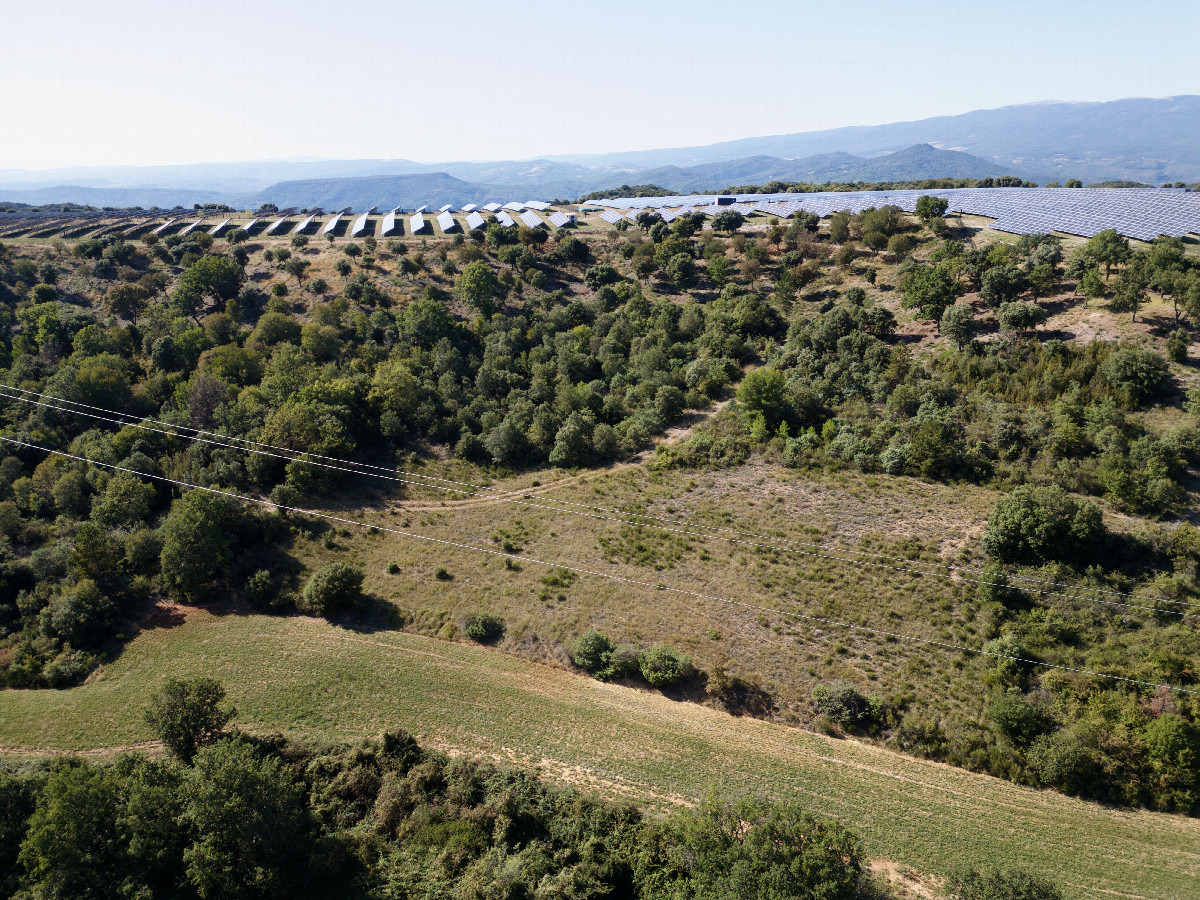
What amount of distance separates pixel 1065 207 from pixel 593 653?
244 ft

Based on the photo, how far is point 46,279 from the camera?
79000 millimetres

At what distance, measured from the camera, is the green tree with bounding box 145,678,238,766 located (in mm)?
26391

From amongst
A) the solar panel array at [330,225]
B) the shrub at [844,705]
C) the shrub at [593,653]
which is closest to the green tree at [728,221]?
the solar panel array at [330,225]

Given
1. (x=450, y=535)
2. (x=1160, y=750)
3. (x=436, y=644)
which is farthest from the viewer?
(x=450, y=535)

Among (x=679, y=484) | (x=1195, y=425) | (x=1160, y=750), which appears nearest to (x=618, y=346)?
(x=679, y=484)

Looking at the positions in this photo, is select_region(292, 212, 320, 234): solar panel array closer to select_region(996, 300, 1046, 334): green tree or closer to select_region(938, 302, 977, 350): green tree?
select_region(938, 302, 977, 350): green tree

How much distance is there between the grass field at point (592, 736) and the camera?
21594 mm

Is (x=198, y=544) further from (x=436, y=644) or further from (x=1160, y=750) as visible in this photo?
(x=1160, y=750)

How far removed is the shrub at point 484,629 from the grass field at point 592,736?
2.52ft

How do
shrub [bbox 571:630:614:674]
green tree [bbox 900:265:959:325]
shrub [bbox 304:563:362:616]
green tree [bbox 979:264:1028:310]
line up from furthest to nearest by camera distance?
green tree [bbox 900:265:959:325]
green tree [bbox 979:264:1028:310]
shrub [bbox 304:563:362:616]
shrub [bbox 571:630:614:674]

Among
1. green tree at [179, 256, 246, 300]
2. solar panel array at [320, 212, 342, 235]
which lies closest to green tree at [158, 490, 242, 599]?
green tree at [179, 256, 246, 300]

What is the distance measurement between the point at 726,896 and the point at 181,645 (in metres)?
35.6

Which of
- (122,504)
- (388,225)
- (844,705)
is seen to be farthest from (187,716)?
(388,225)

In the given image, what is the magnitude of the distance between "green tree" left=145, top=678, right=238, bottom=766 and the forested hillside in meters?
9.46
